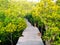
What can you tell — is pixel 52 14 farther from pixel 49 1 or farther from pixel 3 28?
pixel 3 28

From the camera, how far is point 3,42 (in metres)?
25.3

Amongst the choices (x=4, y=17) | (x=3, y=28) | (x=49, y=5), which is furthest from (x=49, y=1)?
(x=4, y=17)

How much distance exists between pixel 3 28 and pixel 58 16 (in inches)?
284

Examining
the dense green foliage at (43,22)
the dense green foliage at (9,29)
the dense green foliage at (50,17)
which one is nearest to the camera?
the dense green foliage at (50,17)

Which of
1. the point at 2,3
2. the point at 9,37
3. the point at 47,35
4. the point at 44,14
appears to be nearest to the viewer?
the point at 47,35

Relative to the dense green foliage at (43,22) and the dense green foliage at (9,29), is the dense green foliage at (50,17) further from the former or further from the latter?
the dense green foliage at (9,29)

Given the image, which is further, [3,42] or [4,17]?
[4,17]

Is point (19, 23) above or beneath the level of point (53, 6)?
beneath

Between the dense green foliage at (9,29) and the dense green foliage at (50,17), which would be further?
the dense green foliage at (9,29)

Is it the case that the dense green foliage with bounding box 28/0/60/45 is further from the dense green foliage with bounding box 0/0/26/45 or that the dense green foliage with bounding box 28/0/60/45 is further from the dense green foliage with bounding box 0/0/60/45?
the dense green foliage with bounding box 0/0/26/45

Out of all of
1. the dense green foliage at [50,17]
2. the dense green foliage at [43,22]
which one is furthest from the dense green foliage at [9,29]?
the dense green foliage at [50,17]

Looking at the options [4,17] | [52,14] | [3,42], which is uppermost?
[52,14]

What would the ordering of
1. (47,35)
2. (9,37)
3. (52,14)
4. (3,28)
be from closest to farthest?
(47,35), (52,14), (3,28), (9,37)

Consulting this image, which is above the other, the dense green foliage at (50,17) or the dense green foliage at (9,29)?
the dense green foliage at (50,17)
